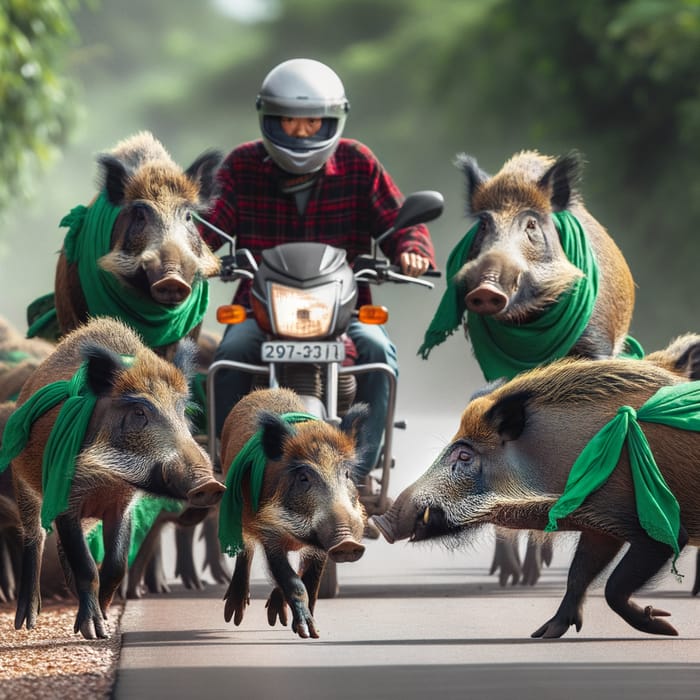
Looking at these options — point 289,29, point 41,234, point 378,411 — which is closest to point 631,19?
point 378,411

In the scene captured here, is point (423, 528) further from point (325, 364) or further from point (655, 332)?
point (655, 332)

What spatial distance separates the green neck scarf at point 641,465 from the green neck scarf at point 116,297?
2.52 metres

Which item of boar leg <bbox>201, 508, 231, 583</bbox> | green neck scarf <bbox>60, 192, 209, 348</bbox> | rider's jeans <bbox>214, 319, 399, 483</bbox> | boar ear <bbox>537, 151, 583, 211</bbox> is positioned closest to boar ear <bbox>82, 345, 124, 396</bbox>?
green neck scarf <bbox>60, 192, 209, 348</bbox>

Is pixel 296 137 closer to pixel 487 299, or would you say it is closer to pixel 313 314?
pixel 313 314

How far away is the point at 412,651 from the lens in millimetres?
8547

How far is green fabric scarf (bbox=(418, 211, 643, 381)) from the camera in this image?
33.1ft

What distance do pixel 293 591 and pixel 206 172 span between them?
8.29 feet

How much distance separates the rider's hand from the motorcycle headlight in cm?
72

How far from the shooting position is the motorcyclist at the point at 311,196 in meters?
10.0

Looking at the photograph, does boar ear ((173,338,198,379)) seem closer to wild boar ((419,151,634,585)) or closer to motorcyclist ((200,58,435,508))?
motorcyclist ((200,58,435,508))

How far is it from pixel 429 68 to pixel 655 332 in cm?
2754

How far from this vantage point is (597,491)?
8.05 meters

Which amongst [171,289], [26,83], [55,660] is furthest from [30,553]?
[26,83]

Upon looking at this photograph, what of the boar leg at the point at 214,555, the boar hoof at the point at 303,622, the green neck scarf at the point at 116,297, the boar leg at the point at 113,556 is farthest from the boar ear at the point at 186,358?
the boar leg at the point at 214,555
